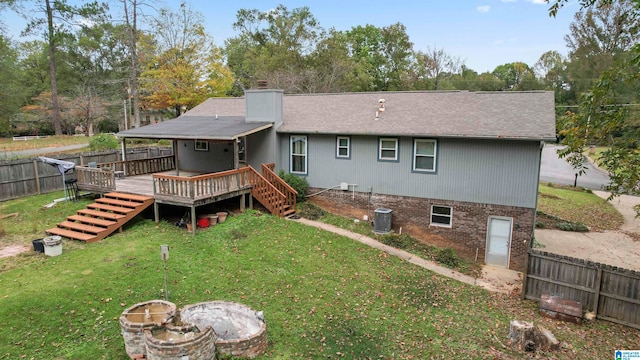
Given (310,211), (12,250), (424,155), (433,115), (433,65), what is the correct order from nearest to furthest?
(12,250)
(424,155)
(433,115)
(310,211)
(433,65)

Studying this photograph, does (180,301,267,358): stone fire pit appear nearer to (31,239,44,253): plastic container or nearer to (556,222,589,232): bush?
(31,239,44,253): plastic container

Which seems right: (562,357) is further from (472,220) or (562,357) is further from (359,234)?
(359,234)

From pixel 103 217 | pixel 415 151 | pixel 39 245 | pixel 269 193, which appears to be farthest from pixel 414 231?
pixel 39 245

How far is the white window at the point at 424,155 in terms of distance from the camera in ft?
46.6

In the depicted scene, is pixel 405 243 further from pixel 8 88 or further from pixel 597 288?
pixel 8 88

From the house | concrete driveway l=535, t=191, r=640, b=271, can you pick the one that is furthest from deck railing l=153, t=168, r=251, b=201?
concrete driveway l=535, t=191, r=640, b=271

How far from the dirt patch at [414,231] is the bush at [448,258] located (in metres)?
0.68

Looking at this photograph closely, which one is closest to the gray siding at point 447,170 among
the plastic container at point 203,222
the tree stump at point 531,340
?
the plastic container at point 203,222

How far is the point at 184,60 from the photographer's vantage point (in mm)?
28469

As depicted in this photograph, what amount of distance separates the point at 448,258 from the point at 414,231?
6.57ft

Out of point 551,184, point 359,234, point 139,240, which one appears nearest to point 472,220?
point 359,234

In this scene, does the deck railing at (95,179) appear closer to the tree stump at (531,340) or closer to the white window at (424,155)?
the white window at (424,155)

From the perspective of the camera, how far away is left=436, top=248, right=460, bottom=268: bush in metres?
12.8

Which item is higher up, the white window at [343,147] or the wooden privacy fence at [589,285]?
the white window at [343,147]
